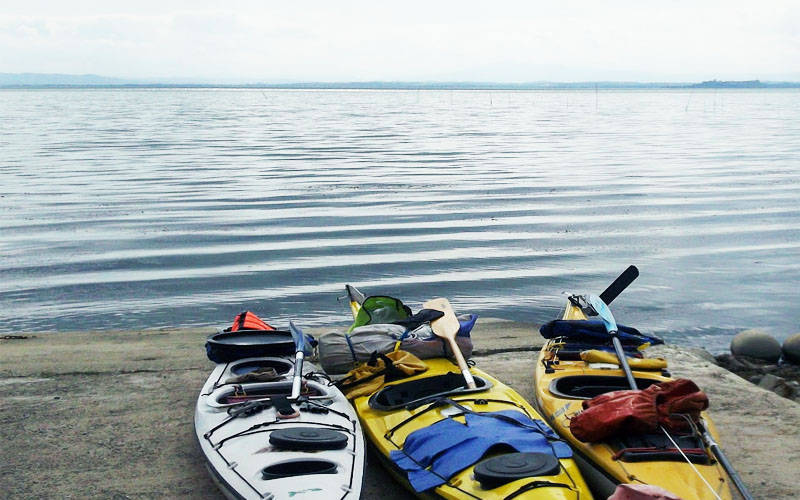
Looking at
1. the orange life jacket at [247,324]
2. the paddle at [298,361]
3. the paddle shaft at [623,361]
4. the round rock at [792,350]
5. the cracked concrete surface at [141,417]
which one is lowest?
the round rock at [792,350]

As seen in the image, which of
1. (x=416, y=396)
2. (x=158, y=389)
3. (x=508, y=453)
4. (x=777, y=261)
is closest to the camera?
(x=508, y=453)

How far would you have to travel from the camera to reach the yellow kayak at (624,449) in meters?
4.04

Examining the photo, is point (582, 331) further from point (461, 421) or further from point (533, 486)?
point (533, 486)

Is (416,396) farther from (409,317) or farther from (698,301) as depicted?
(698,301)

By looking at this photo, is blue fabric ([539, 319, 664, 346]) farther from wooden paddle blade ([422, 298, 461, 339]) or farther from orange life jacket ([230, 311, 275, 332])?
orange life jacket ([230, 311, 275, 332])

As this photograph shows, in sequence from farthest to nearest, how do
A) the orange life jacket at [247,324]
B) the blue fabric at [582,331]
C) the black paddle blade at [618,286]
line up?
the black paddle blade at [618,286] < the orange life jacket at [247,324] < the blue fabric at [582,331]

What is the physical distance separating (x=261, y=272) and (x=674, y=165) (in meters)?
17.4

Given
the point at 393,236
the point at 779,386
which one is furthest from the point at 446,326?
the point at 393,236

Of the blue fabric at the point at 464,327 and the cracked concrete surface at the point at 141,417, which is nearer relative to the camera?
the cracked concrete surface at the point at 141,417

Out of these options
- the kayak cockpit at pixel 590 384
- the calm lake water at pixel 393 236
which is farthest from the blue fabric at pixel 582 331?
the calm lake water at pixel 393 236

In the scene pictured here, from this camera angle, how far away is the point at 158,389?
625 centimetres

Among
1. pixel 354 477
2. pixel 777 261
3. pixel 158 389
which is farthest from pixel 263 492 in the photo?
pixel 777 261

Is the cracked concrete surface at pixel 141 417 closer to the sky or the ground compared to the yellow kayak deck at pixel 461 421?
closer to the ground

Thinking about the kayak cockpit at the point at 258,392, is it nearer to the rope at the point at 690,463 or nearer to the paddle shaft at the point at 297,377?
the paddle shaft at the point at 297,377
